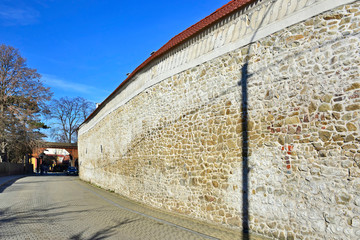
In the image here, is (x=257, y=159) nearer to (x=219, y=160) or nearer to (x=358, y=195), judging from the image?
(x=219, y=160)

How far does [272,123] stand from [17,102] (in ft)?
93.5

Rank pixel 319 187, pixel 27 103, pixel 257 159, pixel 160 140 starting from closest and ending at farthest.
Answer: pixel 319 187 < pixel 257 159 < pixel 160 140 < pixel 27 103

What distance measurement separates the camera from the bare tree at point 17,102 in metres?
26.8

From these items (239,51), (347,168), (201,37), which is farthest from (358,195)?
(201,37)

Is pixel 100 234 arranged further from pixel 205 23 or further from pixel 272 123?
pixel 205 23

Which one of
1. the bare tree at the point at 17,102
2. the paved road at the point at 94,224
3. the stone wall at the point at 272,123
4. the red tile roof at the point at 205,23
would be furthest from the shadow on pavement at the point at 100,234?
the bare tree at the point at 17,102

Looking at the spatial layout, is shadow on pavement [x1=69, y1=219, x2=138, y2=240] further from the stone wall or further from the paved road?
the stone wall

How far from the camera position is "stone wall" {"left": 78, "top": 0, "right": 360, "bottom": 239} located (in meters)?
4.79

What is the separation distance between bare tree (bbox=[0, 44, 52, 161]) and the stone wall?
22405 millimetres

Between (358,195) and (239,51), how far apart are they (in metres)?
3.92

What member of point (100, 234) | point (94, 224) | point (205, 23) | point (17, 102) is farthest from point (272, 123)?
point (17, 102)

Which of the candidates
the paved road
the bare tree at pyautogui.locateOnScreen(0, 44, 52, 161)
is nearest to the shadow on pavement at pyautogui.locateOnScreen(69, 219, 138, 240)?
the paved road

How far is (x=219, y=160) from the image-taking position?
709cm

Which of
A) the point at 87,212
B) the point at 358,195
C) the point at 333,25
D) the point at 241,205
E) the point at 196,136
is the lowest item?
the point at 87,212
